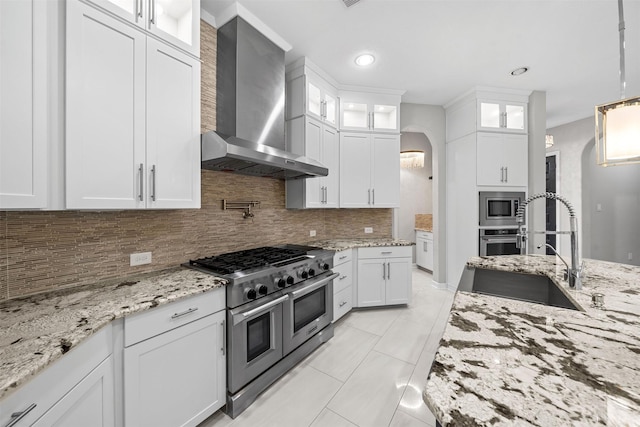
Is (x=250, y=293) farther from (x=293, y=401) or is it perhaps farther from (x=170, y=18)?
(x=170, y=18)

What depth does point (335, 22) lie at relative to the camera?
2199 millimetres

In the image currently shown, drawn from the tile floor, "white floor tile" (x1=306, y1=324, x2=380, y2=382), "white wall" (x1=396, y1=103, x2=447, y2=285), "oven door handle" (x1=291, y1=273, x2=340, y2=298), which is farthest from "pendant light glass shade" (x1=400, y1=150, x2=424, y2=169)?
"white floor tile" (x1=306, y1=324, x2=380, y2=382)

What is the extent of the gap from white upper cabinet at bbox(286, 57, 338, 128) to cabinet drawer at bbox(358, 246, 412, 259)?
1619mm

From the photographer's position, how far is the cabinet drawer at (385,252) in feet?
10.1

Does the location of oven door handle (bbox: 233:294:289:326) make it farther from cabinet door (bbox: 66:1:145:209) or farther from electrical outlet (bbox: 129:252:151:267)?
cabinet door (bbox: 66:1:145:209)

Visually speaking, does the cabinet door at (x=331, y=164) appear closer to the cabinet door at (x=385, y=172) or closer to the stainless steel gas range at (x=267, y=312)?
the cabinet door at (x=385, y=172)

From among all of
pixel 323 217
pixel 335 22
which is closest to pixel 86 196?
pixel 335 22

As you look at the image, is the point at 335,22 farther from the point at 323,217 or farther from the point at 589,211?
the point at 589,211

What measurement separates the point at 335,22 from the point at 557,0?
68.3 inches

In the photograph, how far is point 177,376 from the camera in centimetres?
138

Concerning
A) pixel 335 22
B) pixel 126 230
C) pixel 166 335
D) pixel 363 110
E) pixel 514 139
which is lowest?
pixel 166 335

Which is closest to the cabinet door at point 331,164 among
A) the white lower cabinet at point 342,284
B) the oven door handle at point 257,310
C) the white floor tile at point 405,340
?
the white lower cabinet at point 342,284

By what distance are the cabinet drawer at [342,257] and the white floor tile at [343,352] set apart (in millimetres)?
728

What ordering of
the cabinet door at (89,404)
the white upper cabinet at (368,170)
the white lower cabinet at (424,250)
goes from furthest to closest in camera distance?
1. the white lower cabinet at (424,250)
2. the white upper cabinet at (368,170)
3. the cabinet door at (89,404)
